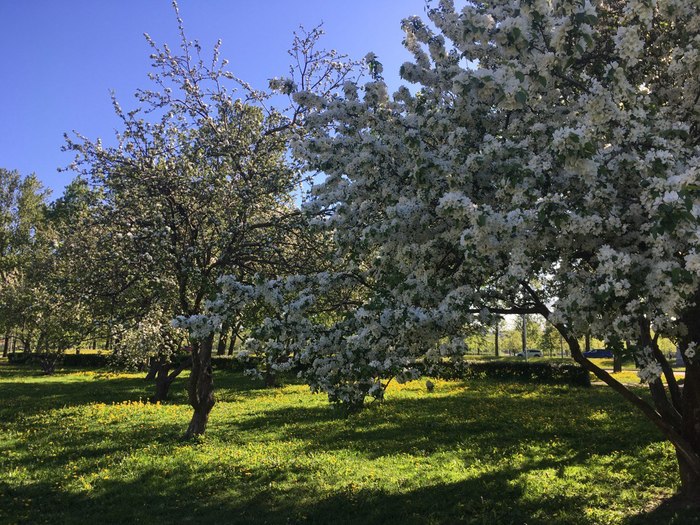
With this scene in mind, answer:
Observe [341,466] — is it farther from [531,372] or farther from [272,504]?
[531,372]

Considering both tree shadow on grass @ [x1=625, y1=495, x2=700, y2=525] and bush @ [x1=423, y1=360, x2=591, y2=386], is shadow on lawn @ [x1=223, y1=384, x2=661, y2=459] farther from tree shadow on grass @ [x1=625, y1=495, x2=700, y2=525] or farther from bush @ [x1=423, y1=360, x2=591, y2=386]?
bush @ [x1=423, y1=360, x2=591, y2=386]

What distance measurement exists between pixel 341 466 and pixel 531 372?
76.6ft

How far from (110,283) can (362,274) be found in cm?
868

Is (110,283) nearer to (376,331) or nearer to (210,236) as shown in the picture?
(210,236)

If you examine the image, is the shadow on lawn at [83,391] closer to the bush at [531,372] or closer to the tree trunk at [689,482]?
the bush at [531,372]

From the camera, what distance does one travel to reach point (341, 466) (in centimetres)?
1141

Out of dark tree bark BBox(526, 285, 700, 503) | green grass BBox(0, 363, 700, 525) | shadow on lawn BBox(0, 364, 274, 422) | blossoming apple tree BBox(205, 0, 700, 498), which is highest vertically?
blossoming apple tree BBox(205, 0, 700, 498)

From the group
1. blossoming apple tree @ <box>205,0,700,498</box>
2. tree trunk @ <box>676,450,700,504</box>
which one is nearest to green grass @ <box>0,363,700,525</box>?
tree trunk @ <box>676,450,700,504</box>

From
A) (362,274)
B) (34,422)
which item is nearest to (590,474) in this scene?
(362,274)

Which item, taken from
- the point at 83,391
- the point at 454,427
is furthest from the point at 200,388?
the point at 83,391

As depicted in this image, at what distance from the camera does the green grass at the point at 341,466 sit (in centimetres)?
884

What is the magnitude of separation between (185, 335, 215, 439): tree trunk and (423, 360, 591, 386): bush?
16.1m

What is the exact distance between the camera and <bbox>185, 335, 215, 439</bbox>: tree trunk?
14188 mm

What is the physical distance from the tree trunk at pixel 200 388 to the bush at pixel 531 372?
16.1m
